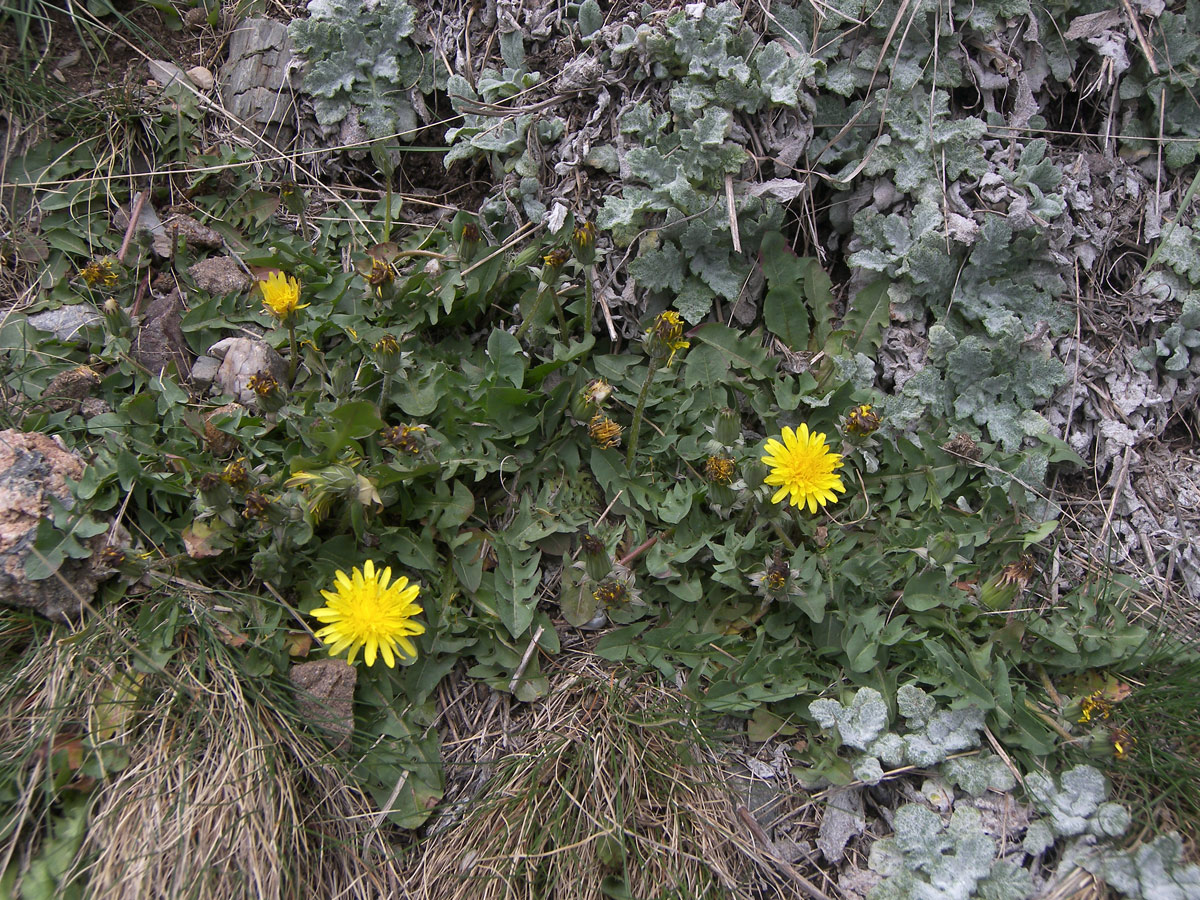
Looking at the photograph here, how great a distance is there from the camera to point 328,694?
206cm

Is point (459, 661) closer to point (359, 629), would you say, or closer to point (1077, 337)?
point (359, 629)

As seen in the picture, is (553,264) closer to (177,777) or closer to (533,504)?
(533,504)

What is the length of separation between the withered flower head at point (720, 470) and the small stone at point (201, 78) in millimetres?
2395

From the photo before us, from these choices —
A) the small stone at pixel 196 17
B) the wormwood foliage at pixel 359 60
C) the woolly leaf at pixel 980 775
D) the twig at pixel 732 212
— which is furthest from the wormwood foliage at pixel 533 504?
the small stone at pixel 196 17

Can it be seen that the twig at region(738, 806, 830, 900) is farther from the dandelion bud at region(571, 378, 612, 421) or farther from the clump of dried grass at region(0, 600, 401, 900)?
the dandelion bud at region(571, 378, 612, 421)

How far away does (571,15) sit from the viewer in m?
2.75

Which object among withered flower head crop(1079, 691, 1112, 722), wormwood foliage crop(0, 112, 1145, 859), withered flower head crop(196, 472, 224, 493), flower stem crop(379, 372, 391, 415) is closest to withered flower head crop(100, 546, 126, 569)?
wormwood foliage crop(0, 112, 1145, 859)

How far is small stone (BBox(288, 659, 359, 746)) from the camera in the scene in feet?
6.71

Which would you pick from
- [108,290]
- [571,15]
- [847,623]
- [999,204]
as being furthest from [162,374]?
[999,204]

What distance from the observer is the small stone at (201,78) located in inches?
117

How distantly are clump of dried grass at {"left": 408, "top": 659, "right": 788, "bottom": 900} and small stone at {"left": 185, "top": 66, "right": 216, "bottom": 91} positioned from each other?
8.58ft

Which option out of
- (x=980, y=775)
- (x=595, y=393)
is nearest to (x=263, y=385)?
(x=595, y=393)

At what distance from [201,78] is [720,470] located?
2478 mm

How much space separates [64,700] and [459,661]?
3.19 ft
